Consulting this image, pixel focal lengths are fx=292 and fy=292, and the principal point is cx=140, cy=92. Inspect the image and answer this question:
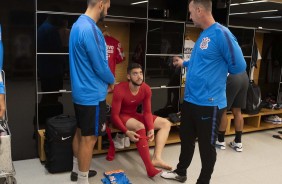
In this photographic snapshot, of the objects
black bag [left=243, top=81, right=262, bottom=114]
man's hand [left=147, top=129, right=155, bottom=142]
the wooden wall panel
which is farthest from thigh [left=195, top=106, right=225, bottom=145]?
black bag [left=243, top=81, right=262, bottom=114]

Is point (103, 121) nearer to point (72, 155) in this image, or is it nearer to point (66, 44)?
point (72, 155)

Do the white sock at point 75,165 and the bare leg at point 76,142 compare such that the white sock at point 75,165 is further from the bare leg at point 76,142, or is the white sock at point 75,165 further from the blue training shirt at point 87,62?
the blue training shirt at point 87,62

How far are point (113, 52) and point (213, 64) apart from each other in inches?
65.4

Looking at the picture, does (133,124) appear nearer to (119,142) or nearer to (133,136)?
(133,136)

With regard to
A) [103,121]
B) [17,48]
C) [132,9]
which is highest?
[132,9]

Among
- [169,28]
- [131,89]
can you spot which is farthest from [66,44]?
[169,28]

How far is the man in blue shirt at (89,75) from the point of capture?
7.10 ft

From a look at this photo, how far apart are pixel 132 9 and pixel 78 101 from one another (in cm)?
159

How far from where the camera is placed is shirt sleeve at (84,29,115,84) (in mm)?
2139

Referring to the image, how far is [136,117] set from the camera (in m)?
3.27

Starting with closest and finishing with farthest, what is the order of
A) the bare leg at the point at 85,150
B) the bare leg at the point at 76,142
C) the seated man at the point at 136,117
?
the bare leg at the point at 85,150
the bare leg at the point at 76,142
the seated man at the point at 136,117

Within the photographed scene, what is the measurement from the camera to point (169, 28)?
3742mm

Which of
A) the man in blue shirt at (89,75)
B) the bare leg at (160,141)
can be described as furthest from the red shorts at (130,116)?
the man in blue shirt at (89,75)

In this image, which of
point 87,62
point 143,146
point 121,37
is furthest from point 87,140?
point 121,37
